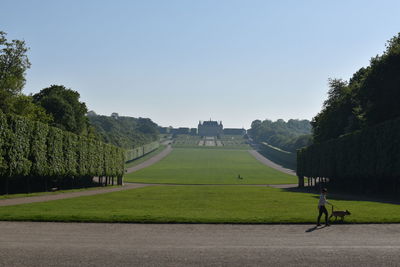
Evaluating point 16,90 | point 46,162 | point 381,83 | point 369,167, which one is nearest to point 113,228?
point 46,162

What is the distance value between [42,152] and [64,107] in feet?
126

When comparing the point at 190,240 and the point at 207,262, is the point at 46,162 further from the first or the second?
the point at 207,262

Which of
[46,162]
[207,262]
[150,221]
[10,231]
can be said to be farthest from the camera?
[46,162]

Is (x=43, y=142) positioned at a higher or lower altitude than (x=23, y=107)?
lower

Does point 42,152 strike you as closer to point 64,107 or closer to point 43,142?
point 43,142

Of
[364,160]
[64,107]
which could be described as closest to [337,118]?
[364,160]

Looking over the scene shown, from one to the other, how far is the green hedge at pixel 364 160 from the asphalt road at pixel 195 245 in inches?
1185

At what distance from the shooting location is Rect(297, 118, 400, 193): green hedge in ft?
159

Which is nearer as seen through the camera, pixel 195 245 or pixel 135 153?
pixel 195 245

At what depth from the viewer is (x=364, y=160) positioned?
55.2 meters

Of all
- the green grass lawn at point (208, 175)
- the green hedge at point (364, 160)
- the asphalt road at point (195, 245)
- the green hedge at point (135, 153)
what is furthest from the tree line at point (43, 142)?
the green hedge at point (135, 153)

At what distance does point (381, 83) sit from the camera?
5731 cm

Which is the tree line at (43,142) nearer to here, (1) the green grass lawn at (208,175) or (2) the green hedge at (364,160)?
(1) the green grass lawn at (208,175)

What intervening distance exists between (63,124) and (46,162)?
36.9 metres
